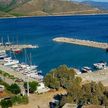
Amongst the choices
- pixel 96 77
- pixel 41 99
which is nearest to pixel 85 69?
pixel 96 77

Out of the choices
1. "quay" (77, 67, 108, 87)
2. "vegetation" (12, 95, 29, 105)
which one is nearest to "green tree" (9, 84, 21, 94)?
"vegetation" (12, 95, 29, 105)

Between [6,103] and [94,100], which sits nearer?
[94,100]

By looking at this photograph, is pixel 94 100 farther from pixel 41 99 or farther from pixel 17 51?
pixel 17 51

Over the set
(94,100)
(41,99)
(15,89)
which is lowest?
(41,99)

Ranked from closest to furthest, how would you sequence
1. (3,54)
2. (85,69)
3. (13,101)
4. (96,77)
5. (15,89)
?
(13,101) < (15,89) < (96,77) < (85,69) < (3,54)

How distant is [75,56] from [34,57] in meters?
6.06

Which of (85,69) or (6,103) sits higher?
(6,103)

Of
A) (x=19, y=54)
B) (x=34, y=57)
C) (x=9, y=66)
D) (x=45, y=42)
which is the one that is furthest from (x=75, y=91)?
(x=45, y=42)

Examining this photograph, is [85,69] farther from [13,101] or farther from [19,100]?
[13,101]

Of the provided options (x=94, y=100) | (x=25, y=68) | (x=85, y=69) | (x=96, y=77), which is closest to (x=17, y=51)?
(x=25, y=68)

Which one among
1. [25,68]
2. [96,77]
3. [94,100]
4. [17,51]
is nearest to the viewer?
[94,100]

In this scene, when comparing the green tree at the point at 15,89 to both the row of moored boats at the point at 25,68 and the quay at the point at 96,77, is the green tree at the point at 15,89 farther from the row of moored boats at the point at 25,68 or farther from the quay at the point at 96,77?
the row of moored boats at the point at 25,68

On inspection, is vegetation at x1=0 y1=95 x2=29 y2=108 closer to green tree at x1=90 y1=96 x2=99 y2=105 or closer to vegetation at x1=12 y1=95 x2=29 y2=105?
vegetation at x1=12 y1=95 x2=29 y2=105

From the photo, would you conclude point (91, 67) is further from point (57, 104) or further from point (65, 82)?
point (57, 104)
